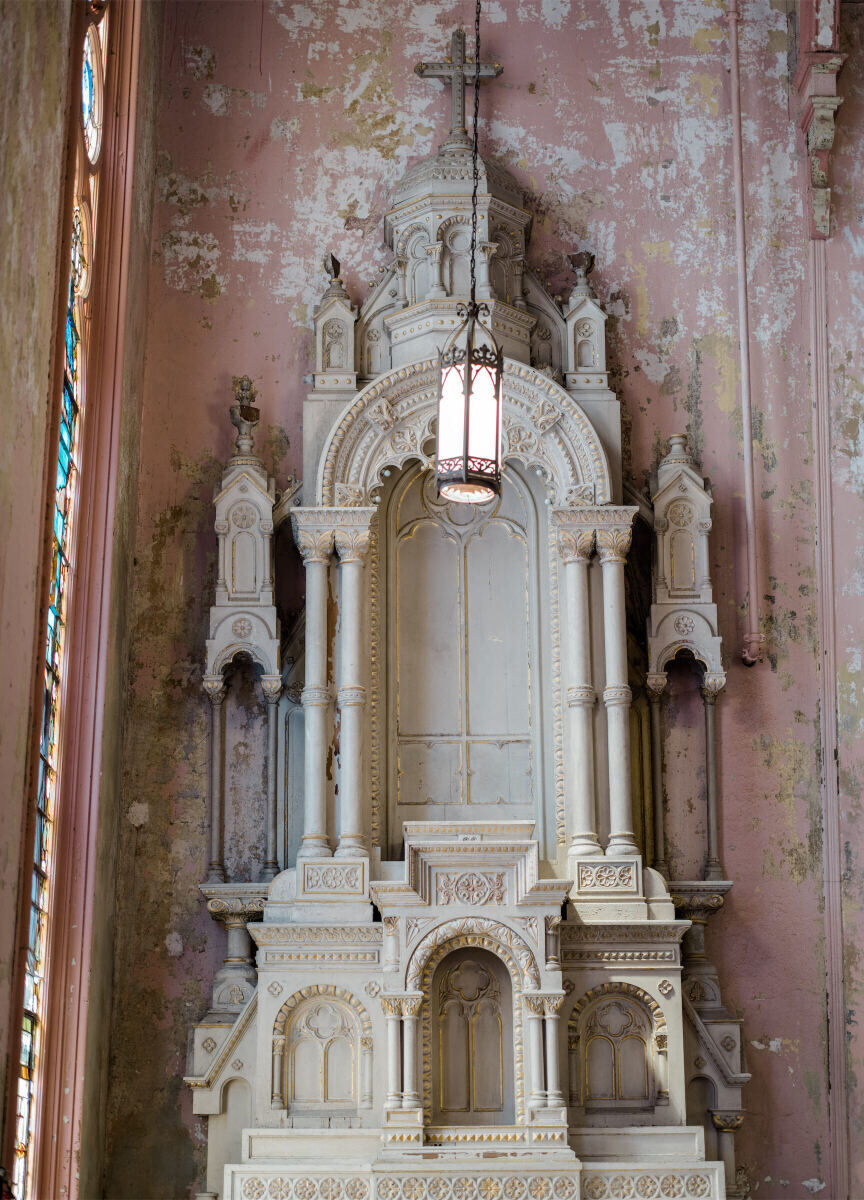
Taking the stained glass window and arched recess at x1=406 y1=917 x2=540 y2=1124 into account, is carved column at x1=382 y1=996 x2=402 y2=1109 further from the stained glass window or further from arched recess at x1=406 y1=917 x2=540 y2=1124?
the stained glass window

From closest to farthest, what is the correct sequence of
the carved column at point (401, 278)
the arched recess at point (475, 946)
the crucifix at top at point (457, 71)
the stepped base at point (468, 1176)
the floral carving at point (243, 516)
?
the stepped base at point (468, 1176) → the arched recess at point (475, 946) → the floral carving at point (243, 516) → the carved column at point (401, 278) → the crucifix at top at point (457, 71)

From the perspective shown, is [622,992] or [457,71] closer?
[622,992]

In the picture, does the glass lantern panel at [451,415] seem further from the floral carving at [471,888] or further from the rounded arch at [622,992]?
the rounded arch at [622,992]

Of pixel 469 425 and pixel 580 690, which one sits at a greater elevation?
pixel 469 425

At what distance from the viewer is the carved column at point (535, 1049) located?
27.1ft

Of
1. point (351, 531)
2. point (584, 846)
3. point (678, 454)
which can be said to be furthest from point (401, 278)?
point (584, 846)

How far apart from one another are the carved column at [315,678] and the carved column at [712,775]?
83.4 inches

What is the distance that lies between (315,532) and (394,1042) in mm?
2723

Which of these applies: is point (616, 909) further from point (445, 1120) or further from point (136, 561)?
point (136, 561)

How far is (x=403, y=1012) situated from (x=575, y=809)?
145 centimetres

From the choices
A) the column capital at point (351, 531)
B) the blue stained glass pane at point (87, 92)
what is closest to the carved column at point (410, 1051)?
the column capital at point (351, 531)

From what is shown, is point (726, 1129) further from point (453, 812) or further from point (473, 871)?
point (453, 812)

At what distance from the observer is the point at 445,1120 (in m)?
8.50

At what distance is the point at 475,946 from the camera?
8.53 meters
